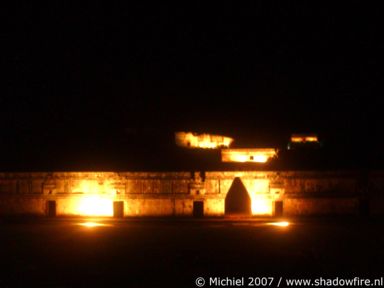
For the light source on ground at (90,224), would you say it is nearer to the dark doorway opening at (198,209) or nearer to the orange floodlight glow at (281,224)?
the dark doorway opening at (198,209)

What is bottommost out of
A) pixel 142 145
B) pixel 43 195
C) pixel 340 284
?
pixel 340 284

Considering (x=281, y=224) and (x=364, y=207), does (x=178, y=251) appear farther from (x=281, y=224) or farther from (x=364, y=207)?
(x=364, y=207)

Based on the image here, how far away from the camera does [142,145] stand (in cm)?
4081


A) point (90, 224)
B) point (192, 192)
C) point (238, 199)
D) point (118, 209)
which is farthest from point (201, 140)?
point (90, 224)

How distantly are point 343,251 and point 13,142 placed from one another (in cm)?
3243

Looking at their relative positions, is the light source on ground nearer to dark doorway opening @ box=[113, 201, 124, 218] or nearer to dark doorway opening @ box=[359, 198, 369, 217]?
dark doorway opening @ box=[113, 201, 124, 218]

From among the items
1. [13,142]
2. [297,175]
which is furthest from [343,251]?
[13,142]

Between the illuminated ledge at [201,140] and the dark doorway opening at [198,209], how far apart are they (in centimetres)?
1124

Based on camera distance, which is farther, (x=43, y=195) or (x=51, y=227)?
(x=43, y=195)

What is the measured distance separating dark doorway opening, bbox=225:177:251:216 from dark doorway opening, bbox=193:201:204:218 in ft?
5.54

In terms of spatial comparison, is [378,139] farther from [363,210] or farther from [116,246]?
[116,246]

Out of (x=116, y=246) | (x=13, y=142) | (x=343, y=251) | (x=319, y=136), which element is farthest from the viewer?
(x=319, y=136)

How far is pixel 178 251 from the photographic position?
22.1 m

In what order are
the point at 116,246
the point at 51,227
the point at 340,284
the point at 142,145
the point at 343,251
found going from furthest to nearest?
the point at 142,145, the point at 51,227, the point at 116,246, the point at 343,251, the point at 340,284
